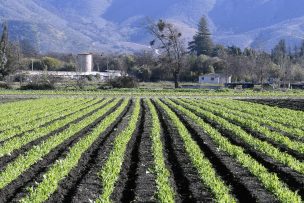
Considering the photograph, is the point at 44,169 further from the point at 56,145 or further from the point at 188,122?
the point at 188,122

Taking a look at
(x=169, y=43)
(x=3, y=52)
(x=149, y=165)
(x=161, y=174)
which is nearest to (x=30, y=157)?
(x=149, y=165)

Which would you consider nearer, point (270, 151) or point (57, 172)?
point (57, 172)

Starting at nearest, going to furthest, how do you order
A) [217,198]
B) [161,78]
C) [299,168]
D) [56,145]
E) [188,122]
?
[217,198] < [299,168] < [56,145] < [188,122] < [161,78]

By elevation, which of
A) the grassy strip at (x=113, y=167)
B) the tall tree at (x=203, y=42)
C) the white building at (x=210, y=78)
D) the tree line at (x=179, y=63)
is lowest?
the white building at (x=210, y=78)

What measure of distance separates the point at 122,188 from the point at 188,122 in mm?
11694

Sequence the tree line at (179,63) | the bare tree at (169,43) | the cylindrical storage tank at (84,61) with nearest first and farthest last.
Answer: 1. the bare tree at (169,43)
2. the tree line at (179,63)
3. the cylindrical storage tank at (84,61)

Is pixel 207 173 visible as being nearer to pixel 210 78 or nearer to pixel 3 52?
pixel 3 52

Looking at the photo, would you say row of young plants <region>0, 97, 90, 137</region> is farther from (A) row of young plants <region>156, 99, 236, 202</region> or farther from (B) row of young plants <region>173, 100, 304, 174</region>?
(B) row of young plants <region>173, 100, 304, 174</region>

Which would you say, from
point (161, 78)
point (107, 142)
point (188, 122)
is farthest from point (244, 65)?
point (107, 142)

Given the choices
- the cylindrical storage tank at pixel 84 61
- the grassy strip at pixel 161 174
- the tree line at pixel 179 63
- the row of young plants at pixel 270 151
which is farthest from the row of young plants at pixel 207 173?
the cylindrical storage tank at pixel 84 61

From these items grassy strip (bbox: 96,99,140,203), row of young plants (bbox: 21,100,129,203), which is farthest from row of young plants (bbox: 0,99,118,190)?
grassy strip (bbox: 96,99,140,203)

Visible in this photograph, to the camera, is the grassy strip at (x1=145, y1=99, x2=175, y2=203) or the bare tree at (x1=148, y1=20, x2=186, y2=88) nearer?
the grassy strip at (x1=145, y1=99, x2=175, y2=203)

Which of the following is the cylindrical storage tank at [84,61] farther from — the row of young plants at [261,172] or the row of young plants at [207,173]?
the row of young plants at [207,173]

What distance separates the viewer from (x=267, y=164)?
1177cm
